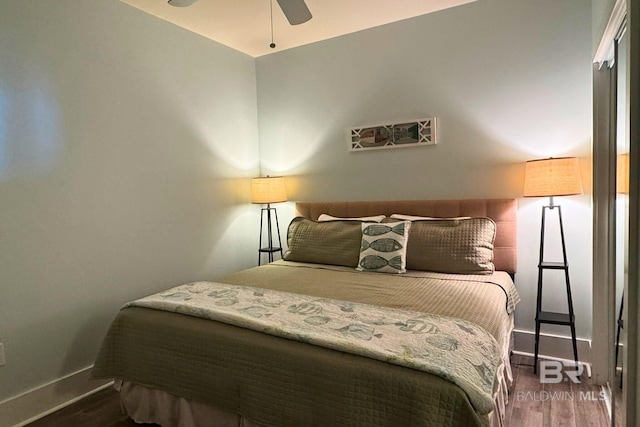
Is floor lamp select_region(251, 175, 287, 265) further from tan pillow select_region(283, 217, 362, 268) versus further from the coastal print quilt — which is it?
the coastal print quilt

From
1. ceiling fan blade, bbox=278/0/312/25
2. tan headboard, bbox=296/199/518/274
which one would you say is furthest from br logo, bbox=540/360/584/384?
ceiling fan blade, bbox=278/0/312/25

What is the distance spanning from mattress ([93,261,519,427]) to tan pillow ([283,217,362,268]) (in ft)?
1.44

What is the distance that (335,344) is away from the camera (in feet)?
4.83

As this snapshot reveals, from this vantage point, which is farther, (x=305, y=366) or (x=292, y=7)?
(x=292, y=7)

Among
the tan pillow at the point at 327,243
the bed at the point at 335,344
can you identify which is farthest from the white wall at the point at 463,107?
the tan pillow at the point at 327,243

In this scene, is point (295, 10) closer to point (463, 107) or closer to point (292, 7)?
point (292, 7)

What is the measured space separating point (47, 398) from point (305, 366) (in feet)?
6.26

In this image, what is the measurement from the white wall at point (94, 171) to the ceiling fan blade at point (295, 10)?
56.0 inches

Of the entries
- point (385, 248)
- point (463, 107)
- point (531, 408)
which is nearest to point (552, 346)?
point (531, 408)

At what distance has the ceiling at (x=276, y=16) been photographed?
112 inches

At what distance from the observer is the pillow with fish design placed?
8.84ft

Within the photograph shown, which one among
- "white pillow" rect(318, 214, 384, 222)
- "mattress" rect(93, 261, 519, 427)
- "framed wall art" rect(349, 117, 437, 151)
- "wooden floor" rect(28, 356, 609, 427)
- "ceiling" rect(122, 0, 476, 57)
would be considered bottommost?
"wooden floor" rect(28, 356, 609, 427)

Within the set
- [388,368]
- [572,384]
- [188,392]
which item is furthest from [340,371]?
[572,384]

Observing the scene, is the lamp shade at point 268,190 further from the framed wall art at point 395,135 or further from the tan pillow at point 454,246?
the tan pillow at point 454,246
